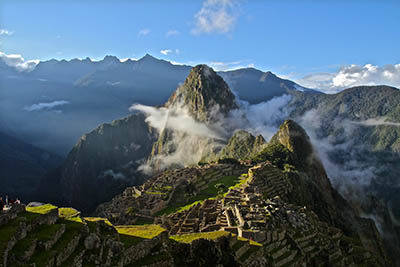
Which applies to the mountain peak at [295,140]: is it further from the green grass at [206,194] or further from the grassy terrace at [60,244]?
the grassy terrace at [60,244]

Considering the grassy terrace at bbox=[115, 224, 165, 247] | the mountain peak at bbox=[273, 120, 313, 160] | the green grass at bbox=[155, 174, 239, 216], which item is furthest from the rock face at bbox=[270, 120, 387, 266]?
the grassy terrace at bbox=[115, 224, 165, 247]

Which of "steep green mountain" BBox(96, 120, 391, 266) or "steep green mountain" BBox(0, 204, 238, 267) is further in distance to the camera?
"steep green mountain" BBox(96, 120, 391, 266)

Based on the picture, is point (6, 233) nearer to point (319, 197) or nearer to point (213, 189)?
point (213, 189)

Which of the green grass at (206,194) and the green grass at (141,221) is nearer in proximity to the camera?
the green grass at (141,221)

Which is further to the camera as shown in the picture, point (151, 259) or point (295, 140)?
point (295, 140)

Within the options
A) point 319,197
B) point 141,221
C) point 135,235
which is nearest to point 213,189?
point 141,221

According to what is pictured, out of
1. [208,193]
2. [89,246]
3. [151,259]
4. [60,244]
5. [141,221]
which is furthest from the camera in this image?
[208,193]

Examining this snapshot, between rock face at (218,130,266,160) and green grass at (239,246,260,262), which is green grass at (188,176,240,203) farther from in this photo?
rock face at (218,130,266,160)

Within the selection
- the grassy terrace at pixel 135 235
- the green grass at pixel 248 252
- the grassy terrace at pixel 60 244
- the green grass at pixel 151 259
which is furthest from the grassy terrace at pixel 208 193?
the grassy terrace at pixel 60 244

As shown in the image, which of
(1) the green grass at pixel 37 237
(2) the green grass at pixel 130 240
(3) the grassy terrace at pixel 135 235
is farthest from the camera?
(3) the grassy terrace at pixel 135 235

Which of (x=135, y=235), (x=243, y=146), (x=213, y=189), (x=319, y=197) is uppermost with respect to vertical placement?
(x=135, y=235)
